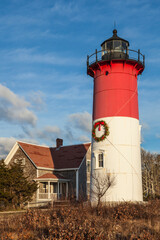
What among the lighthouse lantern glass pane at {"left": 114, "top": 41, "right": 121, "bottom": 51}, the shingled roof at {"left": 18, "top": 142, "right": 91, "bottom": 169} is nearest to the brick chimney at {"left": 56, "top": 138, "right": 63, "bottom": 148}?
the shingled roof at {"left": 18, "top": 142, "right": 91, "bottom": 169}

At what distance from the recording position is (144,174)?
40.2 m

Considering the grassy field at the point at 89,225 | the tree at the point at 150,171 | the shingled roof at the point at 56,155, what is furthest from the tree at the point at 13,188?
the tree at the point at 150,171

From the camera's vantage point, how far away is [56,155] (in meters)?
31.1

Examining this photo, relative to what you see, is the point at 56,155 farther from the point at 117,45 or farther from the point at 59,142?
the point at 117,45

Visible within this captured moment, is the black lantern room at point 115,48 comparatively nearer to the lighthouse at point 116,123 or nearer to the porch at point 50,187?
the lighthouse at point 116,123

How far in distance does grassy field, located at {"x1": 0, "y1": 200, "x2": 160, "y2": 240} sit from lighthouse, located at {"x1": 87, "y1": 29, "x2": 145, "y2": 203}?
411cm

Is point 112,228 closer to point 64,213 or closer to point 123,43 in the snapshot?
point 64,213

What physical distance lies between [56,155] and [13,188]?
325 inches

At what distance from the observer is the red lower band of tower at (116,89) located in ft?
61.9

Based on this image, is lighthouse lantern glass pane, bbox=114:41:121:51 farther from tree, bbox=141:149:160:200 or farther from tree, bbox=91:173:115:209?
tree, bbox=141:149:160:200

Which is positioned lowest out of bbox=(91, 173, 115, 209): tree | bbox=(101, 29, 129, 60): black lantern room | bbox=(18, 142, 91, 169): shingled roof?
bbox=(91, 173, 115, 209): tree

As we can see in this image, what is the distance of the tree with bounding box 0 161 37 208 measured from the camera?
22744 millimetres

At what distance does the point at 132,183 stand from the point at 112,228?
27.4 feet

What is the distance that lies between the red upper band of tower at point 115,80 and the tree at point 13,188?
29.4ft
